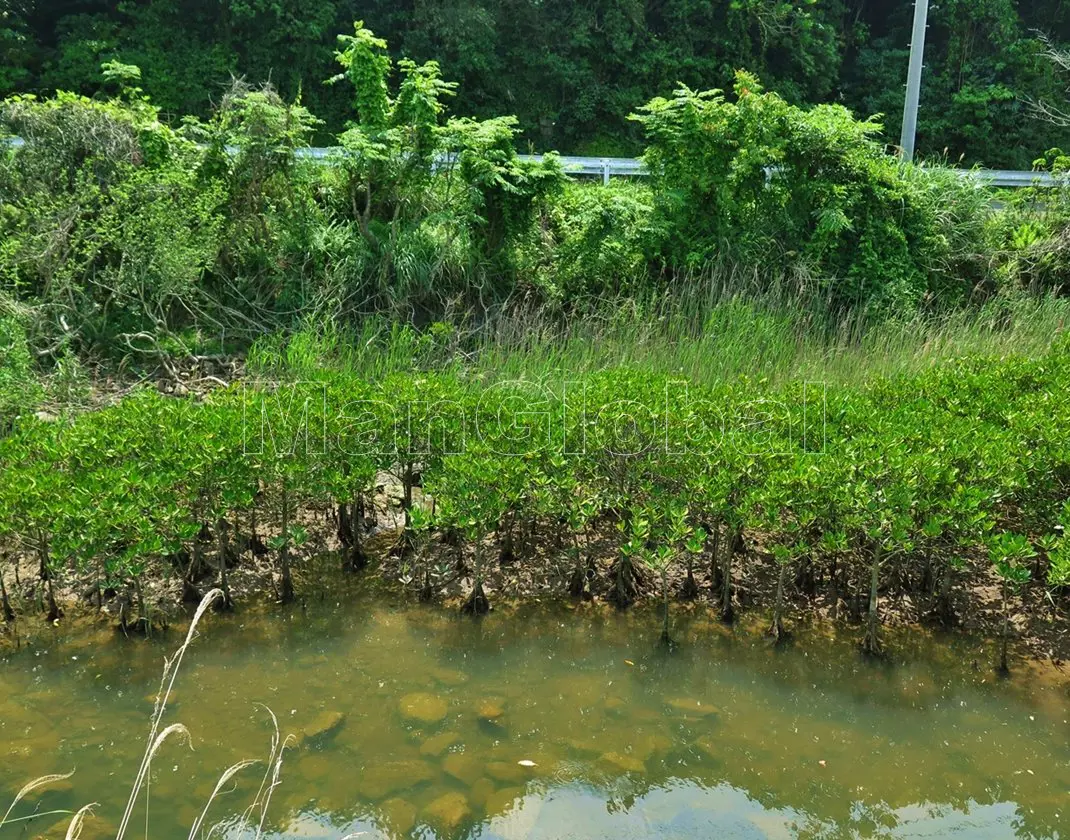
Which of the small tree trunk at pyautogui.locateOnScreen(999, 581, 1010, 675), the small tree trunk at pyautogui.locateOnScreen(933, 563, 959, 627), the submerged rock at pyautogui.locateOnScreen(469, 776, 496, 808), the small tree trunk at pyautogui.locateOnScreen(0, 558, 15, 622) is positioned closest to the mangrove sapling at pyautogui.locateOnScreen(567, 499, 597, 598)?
the submerged rock at pyautogui.locateOnScreen(469, 776, 496, 808)

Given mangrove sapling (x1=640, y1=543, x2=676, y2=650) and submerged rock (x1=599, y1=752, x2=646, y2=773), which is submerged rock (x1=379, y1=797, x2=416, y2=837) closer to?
submerged rock (x1=599, y1=752, x2=646, y2=773)

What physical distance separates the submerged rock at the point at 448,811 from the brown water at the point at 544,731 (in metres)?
0.01

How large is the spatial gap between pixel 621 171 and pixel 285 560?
10094 millimetres

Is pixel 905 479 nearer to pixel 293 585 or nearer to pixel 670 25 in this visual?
pixel 293 585

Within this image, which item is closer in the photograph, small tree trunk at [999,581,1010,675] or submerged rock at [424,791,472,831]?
submerged rock at [424,791,472,831]

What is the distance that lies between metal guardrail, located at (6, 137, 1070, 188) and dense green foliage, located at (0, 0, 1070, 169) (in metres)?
6.90

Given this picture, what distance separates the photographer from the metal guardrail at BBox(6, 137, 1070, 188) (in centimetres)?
1048

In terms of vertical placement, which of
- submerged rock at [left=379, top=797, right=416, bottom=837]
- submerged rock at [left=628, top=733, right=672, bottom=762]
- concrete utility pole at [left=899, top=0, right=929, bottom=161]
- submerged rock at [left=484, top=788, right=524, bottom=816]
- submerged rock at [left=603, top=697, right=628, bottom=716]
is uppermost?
concrete utility pole at [left=899, top=0, right=929, bottom=161]

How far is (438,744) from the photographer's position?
437 centimetres

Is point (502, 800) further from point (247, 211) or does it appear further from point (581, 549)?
point (247, 211)

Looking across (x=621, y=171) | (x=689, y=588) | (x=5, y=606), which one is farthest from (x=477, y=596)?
(x=621, y=171)

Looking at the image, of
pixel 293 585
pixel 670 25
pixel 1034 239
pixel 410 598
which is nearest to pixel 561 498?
pixel 410 598

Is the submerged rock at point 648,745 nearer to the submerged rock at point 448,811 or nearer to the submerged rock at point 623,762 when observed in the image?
the submerged rock at point 623,762

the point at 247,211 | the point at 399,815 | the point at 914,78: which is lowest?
the point at 399,815
